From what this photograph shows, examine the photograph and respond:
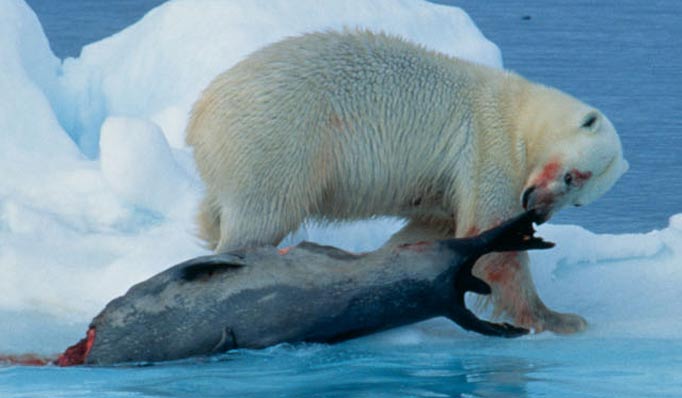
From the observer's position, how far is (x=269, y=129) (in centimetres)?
538

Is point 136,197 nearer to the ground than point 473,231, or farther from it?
farther from it

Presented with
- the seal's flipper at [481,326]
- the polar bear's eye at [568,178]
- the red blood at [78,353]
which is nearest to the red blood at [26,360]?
the red blood at [78,353]

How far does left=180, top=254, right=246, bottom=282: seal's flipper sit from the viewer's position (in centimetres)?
523

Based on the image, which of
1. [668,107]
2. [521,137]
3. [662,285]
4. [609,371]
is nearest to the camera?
[609,371]

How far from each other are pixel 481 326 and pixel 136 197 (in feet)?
5.72

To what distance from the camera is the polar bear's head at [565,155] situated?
18.5ft

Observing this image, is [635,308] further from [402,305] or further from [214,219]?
[214,219]

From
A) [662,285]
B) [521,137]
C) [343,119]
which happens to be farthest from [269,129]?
[662,285]

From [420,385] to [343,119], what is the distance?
3.51 ft

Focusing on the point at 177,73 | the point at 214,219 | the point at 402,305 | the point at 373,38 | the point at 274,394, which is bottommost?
the point at 274,394

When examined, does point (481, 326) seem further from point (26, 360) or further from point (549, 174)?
point (26, 360)

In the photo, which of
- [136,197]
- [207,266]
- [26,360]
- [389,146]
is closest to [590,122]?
[389,146]

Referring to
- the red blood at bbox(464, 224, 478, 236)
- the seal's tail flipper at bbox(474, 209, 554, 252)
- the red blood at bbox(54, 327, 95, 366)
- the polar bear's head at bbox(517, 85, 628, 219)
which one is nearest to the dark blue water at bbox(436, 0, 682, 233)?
the polar bear's head at bbox(517, 85, 628, 219)

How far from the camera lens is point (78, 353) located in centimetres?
516
